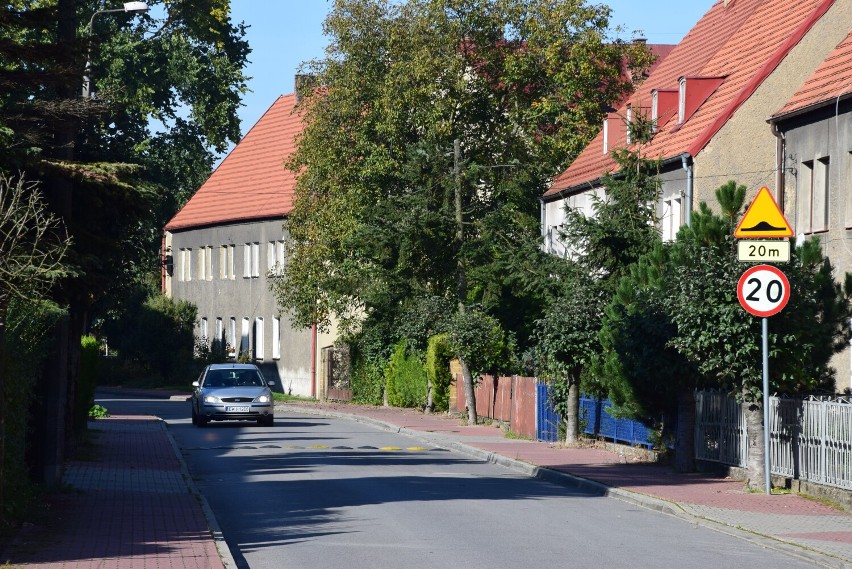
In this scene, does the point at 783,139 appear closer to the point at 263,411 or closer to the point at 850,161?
the point at 850,161

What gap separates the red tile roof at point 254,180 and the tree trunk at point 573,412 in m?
32.3

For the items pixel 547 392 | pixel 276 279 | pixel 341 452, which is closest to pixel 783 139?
pixel 547 392

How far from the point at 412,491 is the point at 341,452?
8.04 meters

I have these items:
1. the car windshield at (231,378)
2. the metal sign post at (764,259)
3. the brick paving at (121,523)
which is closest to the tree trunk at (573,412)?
the brick paving at (121,523)

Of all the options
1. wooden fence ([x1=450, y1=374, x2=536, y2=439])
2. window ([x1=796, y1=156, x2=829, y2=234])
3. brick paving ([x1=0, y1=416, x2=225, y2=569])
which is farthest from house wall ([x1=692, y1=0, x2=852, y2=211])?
brick paving ([x1=0, y1=416, x2=225, y2=569])

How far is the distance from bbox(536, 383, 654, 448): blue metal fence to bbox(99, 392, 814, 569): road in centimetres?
276

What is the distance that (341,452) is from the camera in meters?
26.5

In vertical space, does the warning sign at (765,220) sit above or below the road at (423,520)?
above

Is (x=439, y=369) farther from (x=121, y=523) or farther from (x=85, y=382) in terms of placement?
(x=121, y=523)

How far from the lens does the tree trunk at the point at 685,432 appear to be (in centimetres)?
2094

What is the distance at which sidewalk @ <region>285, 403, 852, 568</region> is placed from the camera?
1366cm

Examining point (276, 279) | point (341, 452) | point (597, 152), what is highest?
point (597, 152)

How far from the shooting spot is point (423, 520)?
49.5 feet

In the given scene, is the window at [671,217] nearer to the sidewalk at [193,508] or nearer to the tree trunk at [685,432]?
the sidewalk at [193,508]
